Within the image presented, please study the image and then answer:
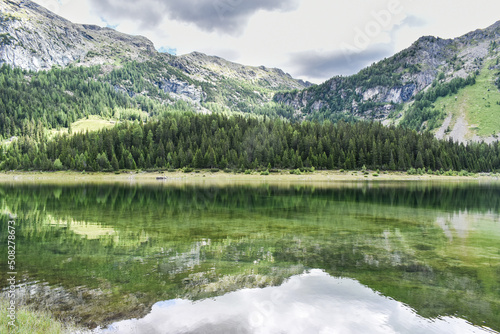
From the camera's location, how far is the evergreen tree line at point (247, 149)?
12362 cm

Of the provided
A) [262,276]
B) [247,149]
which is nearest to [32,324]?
[262,276]

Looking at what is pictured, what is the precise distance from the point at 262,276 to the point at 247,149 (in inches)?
4695

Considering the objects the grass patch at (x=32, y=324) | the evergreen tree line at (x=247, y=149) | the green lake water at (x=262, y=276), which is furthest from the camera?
the evergreen tree line at (x=247, y=149)

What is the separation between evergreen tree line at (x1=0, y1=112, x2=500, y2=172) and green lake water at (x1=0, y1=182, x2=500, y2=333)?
100391 mm

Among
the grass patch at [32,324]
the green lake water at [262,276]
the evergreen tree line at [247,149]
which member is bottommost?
the green lake water at [262,276]

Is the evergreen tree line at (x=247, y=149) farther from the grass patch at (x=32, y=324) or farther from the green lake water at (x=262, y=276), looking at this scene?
the grass patch at (x=32, y=324)

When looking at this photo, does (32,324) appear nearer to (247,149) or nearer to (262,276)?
(262,276)

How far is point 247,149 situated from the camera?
13150cm

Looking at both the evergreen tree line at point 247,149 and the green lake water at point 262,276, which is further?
the evergreen tree line at point 247,149

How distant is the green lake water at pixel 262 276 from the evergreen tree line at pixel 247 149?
3952 inches

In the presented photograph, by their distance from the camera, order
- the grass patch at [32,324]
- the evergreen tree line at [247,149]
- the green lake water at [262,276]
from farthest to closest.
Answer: the evergreen tree line at [247,149], the green lake water at [262,276], the grass patch at [32,324]

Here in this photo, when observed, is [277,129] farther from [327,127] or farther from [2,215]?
[2,215]

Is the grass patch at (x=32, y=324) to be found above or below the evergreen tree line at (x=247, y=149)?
below

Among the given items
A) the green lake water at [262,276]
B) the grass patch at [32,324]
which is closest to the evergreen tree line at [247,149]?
the green lake water at [262,276]
